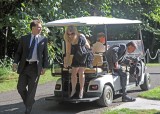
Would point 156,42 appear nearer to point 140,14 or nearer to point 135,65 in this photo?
point 140,14

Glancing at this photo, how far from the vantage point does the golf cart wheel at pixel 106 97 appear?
9.14 m

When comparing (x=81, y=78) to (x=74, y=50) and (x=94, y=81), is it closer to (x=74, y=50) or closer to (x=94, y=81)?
(x=94, y=81)

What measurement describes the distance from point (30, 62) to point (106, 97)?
2.17 meters

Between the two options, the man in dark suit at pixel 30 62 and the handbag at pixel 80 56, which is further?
the handbag at pixel 80 56

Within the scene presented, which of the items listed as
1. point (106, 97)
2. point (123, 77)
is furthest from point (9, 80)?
point (106, 97)

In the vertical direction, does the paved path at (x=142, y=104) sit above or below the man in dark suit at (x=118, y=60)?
below

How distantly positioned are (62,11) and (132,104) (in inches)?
319

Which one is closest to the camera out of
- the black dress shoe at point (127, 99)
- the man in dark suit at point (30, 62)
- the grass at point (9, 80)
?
the man in dark suit at point (30, 62)

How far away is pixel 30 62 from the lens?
317 inches

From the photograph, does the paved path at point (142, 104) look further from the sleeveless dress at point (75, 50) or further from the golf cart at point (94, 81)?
the sleeveless dress at point (75, 50)

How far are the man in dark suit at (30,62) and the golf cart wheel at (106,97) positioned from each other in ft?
5.67

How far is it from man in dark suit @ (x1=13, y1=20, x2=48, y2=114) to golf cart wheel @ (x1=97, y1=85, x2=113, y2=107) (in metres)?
1.73

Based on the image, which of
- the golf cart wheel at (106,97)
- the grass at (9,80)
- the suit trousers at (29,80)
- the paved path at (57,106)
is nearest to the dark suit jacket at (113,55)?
the golf cart wheel at (106,97)

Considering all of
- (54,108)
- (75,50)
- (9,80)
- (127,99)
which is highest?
(75,50)
